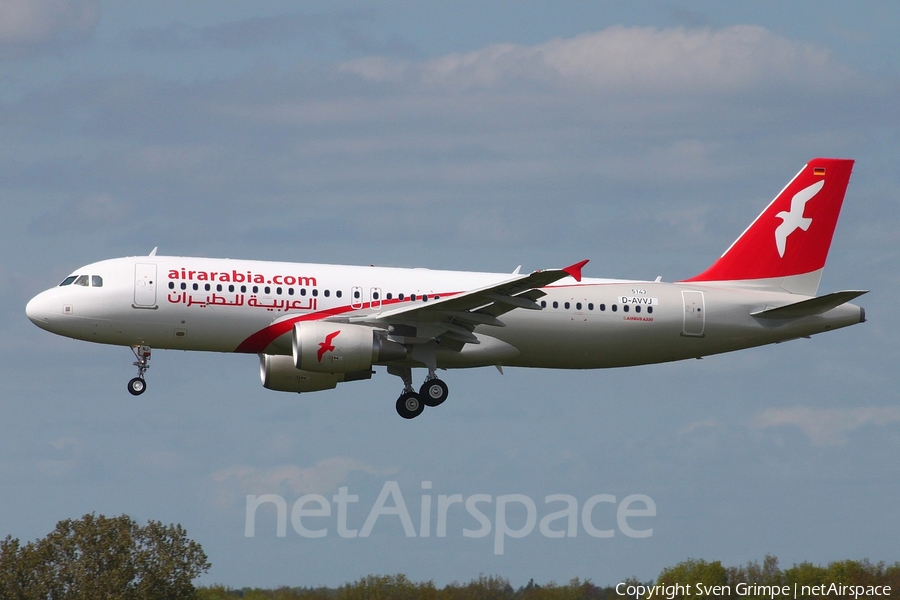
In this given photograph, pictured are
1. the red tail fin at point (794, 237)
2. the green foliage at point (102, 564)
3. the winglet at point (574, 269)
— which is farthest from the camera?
the green foliage at point (102, 564)

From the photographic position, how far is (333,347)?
172 ft

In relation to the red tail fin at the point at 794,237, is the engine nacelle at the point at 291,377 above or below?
below

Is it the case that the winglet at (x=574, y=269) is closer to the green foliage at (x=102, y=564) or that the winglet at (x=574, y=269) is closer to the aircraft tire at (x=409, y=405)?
the aircraft tire at (x=409, y=405)

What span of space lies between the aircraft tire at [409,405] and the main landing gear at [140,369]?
862 centimetres

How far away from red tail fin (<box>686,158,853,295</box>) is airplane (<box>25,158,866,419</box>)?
74mm

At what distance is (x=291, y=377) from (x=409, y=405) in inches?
183

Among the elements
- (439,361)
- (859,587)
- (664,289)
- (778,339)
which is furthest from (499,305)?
(859,587)

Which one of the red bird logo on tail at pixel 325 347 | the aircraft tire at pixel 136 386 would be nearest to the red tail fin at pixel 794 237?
the red bird logo on tail at pixel 325 347

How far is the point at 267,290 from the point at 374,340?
3923mm

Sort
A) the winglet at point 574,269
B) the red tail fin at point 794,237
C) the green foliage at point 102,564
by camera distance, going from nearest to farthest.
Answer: the winglet at point 574,269 < the red tail fin at point 794,237 < the green foliage at point 102,564

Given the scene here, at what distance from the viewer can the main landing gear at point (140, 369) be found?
5400 cm

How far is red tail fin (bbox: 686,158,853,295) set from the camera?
2363 inches

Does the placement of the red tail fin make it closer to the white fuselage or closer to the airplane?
the airplane

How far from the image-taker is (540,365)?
56.9 metres
